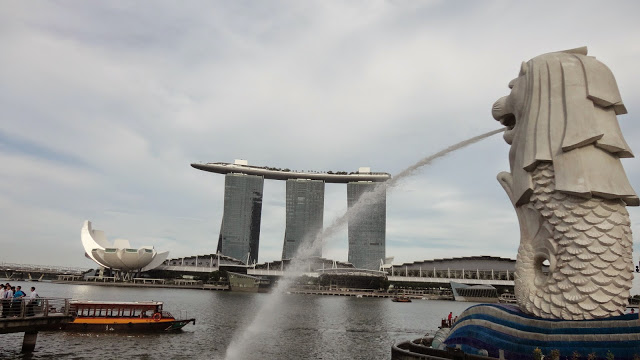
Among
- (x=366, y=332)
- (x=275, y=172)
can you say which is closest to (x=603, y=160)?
(x=366, y=332)

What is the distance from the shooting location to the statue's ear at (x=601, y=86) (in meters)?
18.7

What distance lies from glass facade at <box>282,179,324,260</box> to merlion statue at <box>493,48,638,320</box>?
16225cm

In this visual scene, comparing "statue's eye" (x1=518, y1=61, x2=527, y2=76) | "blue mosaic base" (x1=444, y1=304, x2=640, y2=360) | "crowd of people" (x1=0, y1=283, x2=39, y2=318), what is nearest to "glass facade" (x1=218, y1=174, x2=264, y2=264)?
"crowd of people" (x1=0, y1=283, x2=39, y2=318)

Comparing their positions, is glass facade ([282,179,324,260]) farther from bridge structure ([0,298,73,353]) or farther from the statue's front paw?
the statue's front paw

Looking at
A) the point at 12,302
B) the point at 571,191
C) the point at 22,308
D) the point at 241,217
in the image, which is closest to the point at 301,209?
the point at 241,217

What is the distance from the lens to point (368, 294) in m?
126

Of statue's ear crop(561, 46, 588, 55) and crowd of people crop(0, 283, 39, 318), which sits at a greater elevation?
statue's ear crop(561, 46, 588, 55)

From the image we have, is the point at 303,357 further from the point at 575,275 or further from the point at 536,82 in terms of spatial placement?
the point at 536,82

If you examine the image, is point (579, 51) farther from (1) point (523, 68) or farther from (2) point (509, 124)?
(2) point (509, 124)

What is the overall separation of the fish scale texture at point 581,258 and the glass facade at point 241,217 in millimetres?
166281

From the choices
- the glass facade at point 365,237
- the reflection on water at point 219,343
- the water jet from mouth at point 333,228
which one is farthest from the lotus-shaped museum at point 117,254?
the water jet from mouth at point 333,228

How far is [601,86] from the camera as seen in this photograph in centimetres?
1886

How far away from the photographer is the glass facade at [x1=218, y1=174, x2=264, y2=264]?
18050 cm

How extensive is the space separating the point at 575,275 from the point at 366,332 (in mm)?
24570
